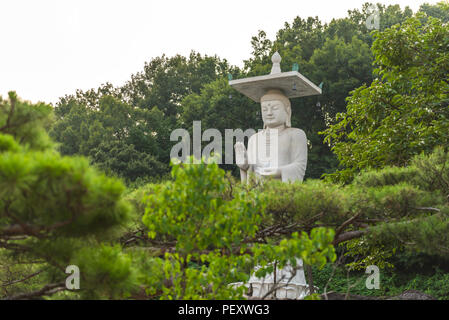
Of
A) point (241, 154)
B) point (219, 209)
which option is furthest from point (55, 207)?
point (241, 154)

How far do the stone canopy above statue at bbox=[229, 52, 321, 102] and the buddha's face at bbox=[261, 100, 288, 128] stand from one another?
0.22 meters

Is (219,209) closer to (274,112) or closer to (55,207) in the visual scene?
(55,207)

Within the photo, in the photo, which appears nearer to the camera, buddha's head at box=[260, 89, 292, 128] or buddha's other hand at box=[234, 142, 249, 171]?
buddha's other hand at box=[234, 142, 249, 171]

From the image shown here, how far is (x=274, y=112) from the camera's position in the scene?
6.84 meters

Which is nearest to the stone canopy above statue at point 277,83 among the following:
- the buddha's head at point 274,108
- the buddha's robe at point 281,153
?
the buddha's head at point 274,108

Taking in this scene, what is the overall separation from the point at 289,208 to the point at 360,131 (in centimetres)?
458

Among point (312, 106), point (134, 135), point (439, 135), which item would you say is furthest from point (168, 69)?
point (439, 135)

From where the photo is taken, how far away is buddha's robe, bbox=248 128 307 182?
6.60 meters

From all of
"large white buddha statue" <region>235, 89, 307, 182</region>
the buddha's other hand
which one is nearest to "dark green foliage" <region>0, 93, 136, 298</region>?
the buddha's other hand

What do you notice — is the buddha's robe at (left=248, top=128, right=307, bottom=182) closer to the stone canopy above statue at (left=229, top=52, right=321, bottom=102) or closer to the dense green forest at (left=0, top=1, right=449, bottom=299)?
the stone canopy above statue at (left=229, top=52, right=321, bottom=102)

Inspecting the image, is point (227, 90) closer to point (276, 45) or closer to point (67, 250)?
point (276, 45)

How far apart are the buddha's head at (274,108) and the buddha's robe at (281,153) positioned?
12cm

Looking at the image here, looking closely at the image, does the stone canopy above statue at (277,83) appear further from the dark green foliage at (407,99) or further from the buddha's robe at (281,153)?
the dark green foliage at (407,99)

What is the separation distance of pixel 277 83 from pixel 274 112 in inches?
15.8
